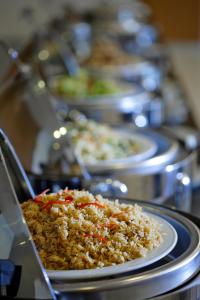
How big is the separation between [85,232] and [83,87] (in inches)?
87.7

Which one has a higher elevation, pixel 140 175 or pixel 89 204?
pixel 89 204

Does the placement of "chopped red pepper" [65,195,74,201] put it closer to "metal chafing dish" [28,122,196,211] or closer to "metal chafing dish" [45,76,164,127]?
"metal chafing dish" [28,122,196,211]

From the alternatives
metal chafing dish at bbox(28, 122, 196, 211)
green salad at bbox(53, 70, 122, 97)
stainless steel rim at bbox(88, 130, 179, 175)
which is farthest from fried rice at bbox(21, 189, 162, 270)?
green salad at bbox(53, 70, 122, 97)

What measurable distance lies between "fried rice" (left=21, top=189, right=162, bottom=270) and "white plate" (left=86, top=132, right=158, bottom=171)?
2.55 ft

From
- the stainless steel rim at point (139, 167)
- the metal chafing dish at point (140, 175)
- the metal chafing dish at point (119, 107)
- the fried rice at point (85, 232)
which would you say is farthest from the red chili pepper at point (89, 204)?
the metal chafing dish at point (119, 107)

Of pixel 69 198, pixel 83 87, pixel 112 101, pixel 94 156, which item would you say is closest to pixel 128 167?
pixel 94 156

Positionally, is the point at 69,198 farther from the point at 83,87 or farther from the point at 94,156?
the point at 83,87

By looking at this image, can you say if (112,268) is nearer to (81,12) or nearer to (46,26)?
(46,26)

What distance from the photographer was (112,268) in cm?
140

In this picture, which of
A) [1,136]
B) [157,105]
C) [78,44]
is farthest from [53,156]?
[78,44]

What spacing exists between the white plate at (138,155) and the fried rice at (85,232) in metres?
0.78

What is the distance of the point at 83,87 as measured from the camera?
11.9 ft

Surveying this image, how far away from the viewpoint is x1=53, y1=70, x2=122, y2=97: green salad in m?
3.51

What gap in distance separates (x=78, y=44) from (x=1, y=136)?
4168 millimetres
